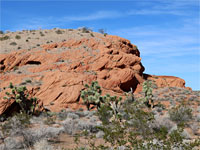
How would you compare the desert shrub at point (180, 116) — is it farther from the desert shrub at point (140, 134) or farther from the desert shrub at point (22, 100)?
the desert shrub at point (22, 100)

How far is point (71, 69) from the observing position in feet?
111

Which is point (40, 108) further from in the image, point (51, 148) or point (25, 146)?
point (51, 148)

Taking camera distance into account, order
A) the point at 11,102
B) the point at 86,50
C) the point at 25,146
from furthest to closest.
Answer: the point at 86,50, the point at 11,102, the point at 25,146

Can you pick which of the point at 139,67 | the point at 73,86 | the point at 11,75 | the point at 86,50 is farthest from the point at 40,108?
the point at 139,67

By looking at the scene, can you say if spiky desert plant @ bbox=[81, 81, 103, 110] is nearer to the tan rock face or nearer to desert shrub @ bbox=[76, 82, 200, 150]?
the tan rock face

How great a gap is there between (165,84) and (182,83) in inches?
240

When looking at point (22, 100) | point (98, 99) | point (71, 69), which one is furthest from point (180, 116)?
point (71, 69)

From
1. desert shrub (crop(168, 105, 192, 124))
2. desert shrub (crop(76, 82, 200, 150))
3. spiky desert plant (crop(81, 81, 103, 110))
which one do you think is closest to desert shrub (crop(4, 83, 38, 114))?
spiky desert plant (crop(81, 81, 103, 110))

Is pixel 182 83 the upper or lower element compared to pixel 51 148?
upper

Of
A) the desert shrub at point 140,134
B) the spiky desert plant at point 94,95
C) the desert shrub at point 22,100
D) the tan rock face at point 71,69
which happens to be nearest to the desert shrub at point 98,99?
the spiky desert plant at point 94,95

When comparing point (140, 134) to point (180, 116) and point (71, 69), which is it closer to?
point (180, 116)

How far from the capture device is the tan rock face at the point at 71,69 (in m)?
28.9

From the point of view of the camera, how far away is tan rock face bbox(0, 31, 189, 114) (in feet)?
94.7

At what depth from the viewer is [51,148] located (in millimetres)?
9055
